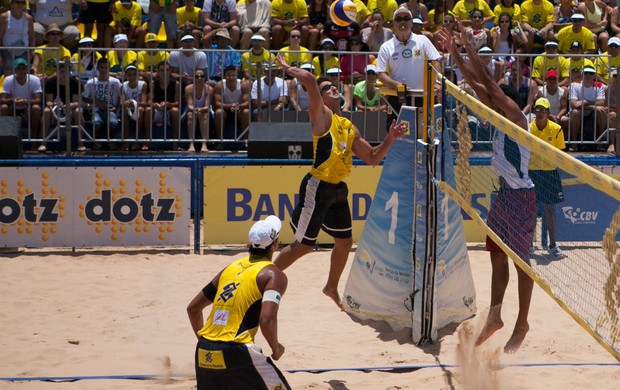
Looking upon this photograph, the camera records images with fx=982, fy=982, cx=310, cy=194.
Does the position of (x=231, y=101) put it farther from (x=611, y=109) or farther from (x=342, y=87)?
(x=611, y=109)

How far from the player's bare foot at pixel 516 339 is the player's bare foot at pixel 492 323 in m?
0.13

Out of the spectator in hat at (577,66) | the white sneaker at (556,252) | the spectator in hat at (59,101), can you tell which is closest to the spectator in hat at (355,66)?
the spectator in hat at (577,66)

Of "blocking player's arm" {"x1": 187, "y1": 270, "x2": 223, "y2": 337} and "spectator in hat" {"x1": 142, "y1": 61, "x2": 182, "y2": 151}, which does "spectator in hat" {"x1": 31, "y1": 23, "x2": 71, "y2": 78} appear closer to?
"spectator in hat" {"x1": 142, "y1": 61, "x2": 182, "y2": 151}

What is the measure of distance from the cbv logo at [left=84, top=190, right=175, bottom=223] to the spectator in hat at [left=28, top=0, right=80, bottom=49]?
371 centimetres

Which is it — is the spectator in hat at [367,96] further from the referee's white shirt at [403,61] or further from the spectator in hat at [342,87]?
the referee's white shirt at [403,61]

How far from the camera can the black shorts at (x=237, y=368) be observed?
520 cm

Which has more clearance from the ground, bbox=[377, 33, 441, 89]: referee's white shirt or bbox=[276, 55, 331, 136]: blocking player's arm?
bbox=[377, 33, 441, 89]: referee's white shirt

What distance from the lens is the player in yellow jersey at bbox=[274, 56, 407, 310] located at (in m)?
7.71

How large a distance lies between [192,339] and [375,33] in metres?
6.98

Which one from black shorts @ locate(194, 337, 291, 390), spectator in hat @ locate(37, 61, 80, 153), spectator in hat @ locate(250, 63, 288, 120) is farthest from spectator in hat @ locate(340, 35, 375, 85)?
black shorts @ locate(194, 337, 291, 390)

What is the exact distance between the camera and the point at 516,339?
7.00m

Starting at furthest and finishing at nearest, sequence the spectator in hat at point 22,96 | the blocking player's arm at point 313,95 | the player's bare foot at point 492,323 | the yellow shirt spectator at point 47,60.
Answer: the yellow shirt spectator at point 47,60 < the spectator in hat at point 22,96 < the blocking player's arm at point 313,95 < the player's bare foot at point 492,323

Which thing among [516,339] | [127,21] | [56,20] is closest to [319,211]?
[516,339]

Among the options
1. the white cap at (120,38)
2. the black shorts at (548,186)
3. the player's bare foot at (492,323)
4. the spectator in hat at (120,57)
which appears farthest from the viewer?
the white cap at (120,38)
